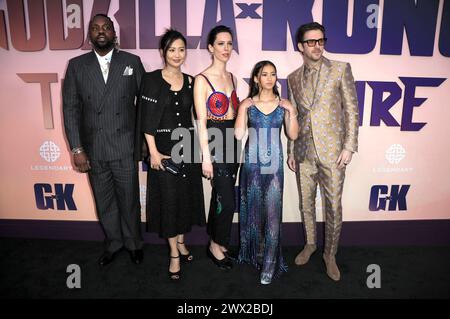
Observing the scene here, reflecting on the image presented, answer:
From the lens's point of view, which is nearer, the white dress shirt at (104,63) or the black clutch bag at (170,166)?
the black clutch bag at (170,166)

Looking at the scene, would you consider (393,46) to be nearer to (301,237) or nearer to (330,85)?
(330,85)

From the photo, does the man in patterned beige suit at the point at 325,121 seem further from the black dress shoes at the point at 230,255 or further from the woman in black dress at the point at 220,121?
the black dress shoes at the point at 230,255

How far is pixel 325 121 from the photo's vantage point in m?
2.61

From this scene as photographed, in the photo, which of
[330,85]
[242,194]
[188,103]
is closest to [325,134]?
[330,85]

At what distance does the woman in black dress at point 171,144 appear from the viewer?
249 centimetres

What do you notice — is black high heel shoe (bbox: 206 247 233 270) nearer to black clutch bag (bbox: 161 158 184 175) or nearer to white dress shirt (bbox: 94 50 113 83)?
black clutch bag (bbox: 161 158 184 175)

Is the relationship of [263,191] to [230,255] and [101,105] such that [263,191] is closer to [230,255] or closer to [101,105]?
[230,255]

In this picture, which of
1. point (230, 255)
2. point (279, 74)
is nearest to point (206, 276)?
point (230, 255)

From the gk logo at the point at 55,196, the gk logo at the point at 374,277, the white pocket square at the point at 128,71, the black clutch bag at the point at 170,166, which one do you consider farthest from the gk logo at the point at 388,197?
the gk logo at the point at 55,196

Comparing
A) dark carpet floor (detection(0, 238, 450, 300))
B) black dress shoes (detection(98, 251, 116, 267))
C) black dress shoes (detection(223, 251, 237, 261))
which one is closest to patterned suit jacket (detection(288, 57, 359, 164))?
dark carpet floor (detection(0, 238, 450, 300))

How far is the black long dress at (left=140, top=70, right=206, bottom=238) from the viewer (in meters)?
2.50

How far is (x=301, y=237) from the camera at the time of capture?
11.2 feet

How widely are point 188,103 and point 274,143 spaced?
771 millimetres

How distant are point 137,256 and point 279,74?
225cm
